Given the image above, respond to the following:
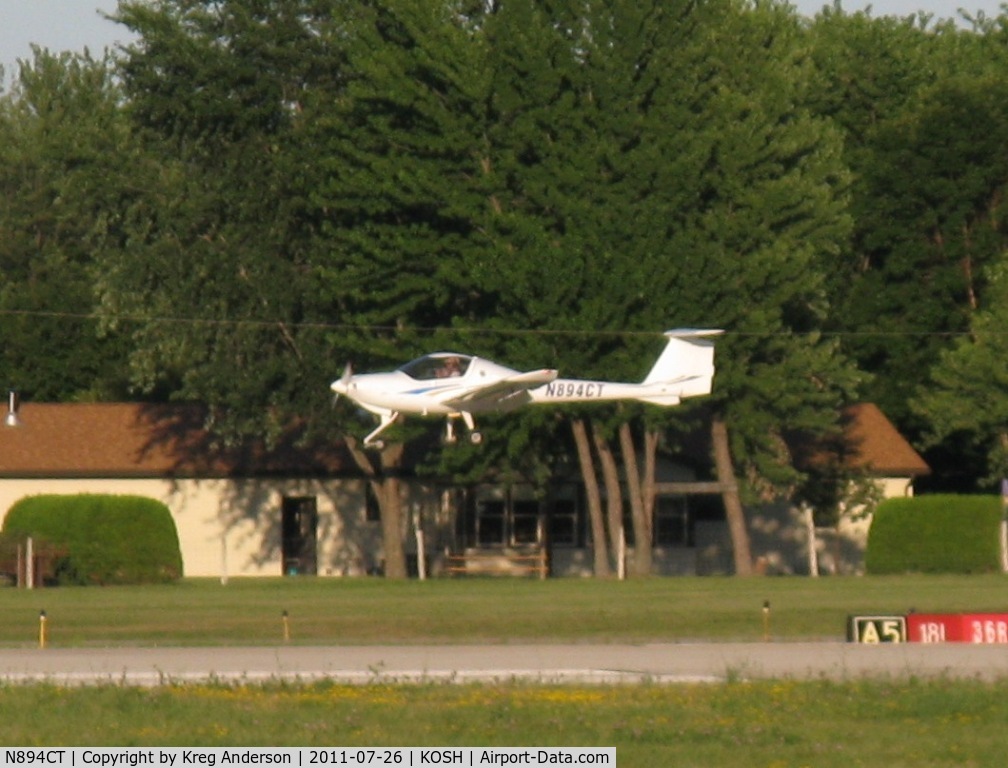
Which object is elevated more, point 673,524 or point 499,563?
point 673,524

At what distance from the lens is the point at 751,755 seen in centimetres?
1532

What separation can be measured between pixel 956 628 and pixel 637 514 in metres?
29.3

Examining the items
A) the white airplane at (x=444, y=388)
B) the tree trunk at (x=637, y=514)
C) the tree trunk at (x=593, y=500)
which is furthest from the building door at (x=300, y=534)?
the white airplane at (x=444, y=388)

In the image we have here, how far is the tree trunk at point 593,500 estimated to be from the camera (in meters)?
56.7

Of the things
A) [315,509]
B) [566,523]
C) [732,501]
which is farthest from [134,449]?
[732,501]

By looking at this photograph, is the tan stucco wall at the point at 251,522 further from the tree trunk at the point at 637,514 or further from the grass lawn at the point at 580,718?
the grass lawn at the point at 580,718

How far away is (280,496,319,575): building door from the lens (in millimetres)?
63938

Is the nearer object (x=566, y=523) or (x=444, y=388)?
(x=444, y=388)

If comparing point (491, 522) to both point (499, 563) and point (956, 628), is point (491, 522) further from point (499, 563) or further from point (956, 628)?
point (956, 628)

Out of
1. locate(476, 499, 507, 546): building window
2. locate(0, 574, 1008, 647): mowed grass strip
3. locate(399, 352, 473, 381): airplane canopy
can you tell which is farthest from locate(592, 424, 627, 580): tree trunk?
locate(399, 352, 473, 381): airplane canopy

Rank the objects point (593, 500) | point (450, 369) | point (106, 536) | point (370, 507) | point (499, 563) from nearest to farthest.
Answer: point (450, 369), point (106, 536), point (593, 500), point (499, 563), point (370, 507)

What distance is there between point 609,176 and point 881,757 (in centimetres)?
4179

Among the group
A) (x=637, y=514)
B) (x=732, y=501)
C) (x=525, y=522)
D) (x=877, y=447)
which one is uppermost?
(x=877, y=447)

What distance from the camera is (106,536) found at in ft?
165
